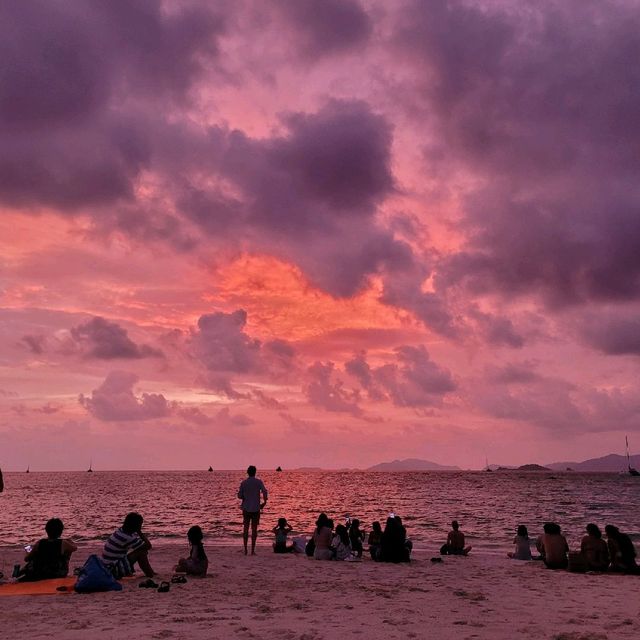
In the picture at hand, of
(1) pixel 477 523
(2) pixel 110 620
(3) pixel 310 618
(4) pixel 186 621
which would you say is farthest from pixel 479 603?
(1) pixel 477 523

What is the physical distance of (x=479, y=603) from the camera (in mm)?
11430

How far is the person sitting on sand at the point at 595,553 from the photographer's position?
1648 cm

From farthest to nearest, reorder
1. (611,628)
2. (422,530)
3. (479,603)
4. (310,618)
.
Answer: (422,530) → (479,603) → (310,618) → (611,628)

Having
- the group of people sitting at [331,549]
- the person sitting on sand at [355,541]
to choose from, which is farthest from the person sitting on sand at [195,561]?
the person sitting on sand at [355,541]

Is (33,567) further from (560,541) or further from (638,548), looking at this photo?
(638,548)

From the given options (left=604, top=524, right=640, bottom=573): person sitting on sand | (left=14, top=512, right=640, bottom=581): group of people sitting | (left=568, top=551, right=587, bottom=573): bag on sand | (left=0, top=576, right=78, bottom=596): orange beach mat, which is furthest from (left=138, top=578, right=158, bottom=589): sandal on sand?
(left=604, top=524, right=640, bottom=573): person sitting on sand

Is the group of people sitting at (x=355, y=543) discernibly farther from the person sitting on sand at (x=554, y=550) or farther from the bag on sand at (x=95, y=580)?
the bag on sand at (x=95, y=580)

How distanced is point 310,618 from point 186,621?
213 cm

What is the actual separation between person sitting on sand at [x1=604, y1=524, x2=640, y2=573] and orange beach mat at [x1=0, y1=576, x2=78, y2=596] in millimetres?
14081

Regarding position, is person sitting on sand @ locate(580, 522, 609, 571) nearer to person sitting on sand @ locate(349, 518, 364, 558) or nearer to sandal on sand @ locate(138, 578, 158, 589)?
person sitting on sand @ locate(349, 518, 364, 558)

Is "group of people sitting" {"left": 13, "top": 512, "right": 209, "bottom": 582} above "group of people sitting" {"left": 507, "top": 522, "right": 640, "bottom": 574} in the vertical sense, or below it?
above

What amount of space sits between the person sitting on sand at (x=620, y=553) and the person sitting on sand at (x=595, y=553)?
0.18 metres

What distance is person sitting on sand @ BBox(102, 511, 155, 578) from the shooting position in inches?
521

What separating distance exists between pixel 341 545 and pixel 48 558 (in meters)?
9.52
